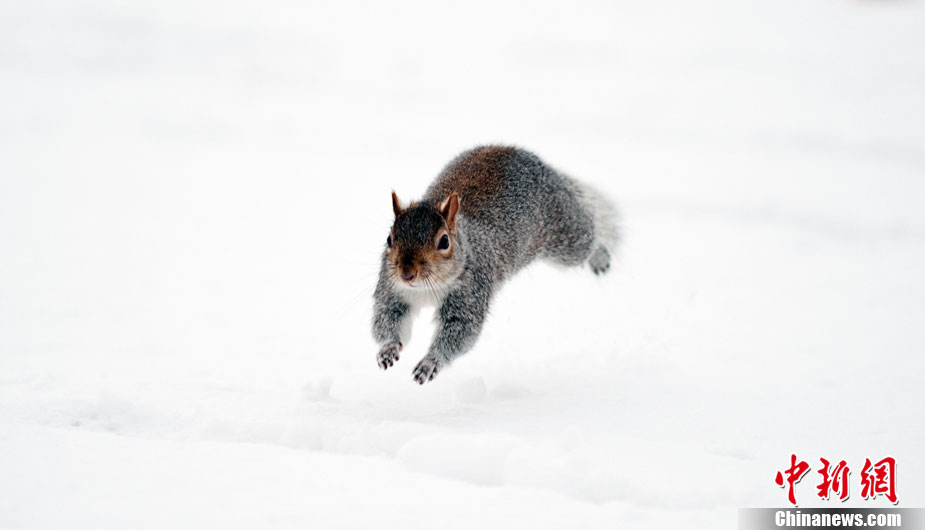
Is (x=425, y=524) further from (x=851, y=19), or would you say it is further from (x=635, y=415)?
(x=851, y=19)

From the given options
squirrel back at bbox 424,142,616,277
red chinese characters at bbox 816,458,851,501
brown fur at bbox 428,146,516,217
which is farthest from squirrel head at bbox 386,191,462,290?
red chinese characters at bbox 816,458,851,501

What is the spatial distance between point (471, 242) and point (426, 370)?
2.86 feet

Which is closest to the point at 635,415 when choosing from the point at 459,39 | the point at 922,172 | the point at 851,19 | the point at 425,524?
the point at 425,524

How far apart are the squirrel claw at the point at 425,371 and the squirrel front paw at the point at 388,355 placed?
152 mm

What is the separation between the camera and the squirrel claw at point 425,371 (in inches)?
191

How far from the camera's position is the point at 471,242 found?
5.38 metres

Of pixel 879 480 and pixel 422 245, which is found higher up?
pixel 422 245

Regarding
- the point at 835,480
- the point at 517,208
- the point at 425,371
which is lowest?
the point at 835,480

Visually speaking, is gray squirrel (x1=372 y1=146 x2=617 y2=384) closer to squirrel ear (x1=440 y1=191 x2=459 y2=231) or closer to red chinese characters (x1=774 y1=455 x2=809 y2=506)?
squirrel ear (x1=440 y1=191 x2=459 y2=231)

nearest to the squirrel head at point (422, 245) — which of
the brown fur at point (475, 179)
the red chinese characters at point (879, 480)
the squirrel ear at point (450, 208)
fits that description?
the squirrel ear at point (450, 208)

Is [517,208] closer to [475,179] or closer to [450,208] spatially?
[475,179]

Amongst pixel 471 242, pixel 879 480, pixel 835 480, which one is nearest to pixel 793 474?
pixel 835 480

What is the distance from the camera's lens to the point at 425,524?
136 inches

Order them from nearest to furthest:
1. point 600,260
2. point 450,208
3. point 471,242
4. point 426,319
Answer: point 450,208, point 471,242, point 600,260, point 426,319
